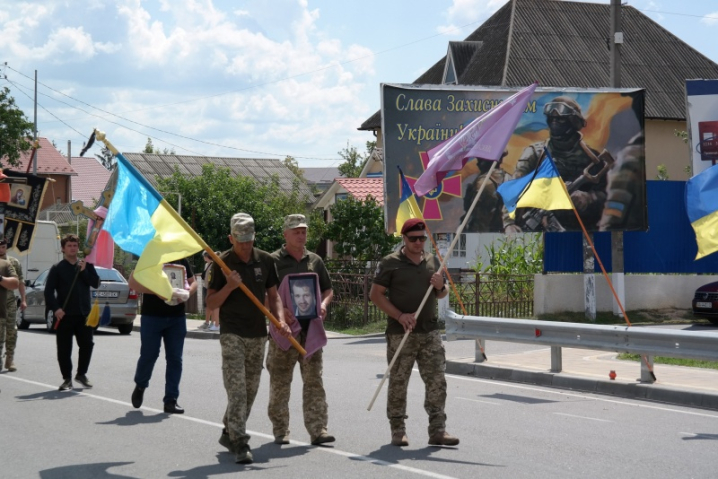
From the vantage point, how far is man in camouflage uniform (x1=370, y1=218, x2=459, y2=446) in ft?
28.7

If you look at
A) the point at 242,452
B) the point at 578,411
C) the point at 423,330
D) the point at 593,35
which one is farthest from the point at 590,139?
the point at 593,35

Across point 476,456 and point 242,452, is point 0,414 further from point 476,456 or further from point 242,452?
point 476,456

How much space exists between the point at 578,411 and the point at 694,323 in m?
13.3

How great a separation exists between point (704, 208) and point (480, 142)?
2757mm

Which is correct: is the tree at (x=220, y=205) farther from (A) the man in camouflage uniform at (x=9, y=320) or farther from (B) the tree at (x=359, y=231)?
(A) the man in camouflage uniform at (x=9, y=320)

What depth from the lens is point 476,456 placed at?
8.28m

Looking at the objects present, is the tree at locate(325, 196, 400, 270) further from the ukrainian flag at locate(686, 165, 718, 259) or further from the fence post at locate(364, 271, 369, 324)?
the ukrainian flag at locate(686, 165, 718, 259)

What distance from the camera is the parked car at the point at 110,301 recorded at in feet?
74.2

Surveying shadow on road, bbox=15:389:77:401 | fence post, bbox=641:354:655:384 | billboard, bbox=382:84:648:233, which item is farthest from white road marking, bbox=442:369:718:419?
billboard, bbox=382:84:648:233

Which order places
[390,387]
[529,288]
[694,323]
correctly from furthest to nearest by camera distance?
[529,288], [694,323], [390,387]

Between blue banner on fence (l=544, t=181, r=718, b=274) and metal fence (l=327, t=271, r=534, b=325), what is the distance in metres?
1.16

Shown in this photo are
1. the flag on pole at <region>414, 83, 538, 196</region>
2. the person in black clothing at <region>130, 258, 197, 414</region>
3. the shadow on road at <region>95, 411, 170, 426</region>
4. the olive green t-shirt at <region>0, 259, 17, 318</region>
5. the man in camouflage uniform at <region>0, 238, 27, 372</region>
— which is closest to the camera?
the shadow on road at <region>95, 411, 170, 426</region>

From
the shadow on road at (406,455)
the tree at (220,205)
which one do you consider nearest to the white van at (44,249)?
the tree at (220,205)

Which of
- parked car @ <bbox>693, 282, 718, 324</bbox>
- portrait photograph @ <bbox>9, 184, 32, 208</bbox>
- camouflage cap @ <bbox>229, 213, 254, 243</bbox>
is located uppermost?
portrait photograph @ <bbox>9, 184, 32, 208</bbox>
